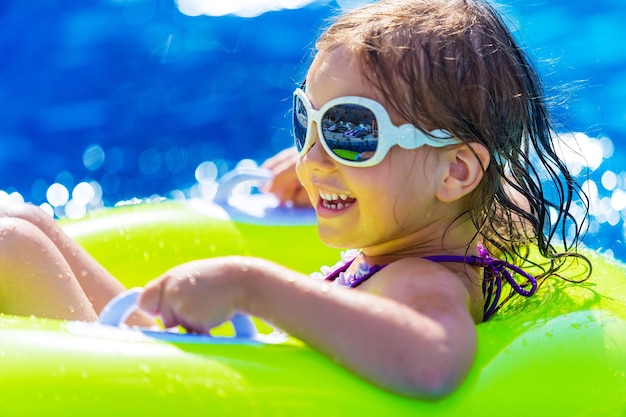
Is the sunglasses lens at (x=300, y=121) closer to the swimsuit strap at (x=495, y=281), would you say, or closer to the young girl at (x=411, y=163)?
the young girl at (x=411, y=163)

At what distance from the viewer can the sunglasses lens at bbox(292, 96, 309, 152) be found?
2.00 meters

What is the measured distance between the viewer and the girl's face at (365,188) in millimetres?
1908

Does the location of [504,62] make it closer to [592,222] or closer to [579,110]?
[592,222]

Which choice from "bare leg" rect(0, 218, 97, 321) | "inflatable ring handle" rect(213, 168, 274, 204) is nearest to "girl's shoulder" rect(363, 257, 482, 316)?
"bare leg" rect(0, 218, 97, 321)

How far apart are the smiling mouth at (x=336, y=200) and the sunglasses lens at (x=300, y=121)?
0.14 metres

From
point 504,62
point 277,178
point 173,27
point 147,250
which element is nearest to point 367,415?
point 504,62

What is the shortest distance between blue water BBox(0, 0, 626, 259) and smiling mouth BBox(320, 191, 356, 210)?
98.0 inches

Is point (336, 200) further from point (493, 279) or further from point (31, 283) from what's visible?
point (31, 283)

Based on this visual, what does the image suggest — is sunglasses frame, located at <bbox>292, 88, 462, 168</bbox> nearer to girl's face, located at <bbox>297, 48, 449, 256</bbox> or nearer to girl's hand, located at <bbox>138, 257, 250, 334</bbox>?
girl's face, located at <bbox>297, 48, 449, 256</bbox>

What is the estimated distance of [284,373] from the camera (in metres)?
1.58

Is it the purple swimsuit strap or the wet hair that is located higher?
the wet hair

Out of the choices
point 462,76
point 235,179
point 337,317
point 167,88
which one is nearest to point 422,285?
point 337,317

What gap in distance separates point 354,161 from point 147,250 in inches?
45.0

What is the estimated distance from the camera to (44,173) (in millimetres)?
4773
